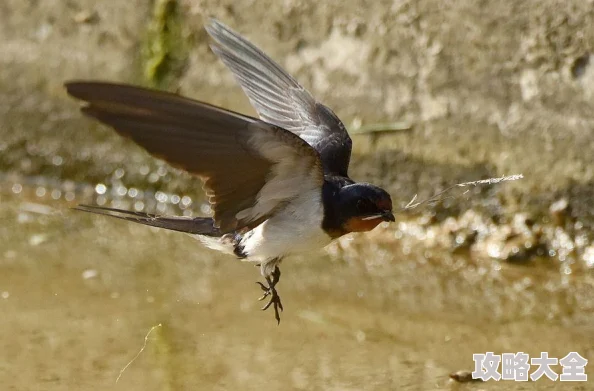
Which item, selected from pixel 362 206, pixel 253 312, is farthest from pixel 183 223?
pixel 253 312

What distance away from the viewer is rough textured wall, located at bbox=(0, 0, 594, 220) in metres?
4.02

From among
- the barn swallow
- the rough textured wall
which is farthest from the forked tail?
the rough textured wall

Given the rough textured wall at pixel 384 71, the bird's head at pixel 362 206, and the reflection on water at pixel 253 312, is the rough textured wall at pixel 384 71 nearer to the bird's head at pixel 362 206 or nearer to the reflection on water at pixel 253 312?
the reflection on water at pixel 253 312

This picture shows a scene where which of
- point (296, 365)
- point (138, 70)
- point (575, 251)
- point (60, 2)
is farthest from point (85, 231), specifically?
point (575, 251)

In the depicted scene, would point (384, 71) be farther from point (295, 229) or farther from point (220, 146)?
point (220, 146)

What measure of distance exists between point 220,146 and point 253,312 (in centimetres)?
122

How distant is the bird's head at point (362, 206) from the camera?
279 cm

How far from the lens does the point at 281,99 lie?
332 cm

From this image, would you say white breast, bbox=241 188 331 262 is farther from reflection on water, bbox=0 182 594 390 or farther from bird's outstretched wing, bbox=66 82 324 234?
reflection on water, bbox=0 182 594 390

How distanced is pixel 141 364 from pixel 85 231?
1.30 m

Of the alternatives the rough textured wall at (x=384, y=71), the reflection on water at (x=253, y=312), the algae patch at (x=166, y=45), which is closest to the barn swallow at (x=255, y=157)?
the reflection on water at (x=253, y=312)

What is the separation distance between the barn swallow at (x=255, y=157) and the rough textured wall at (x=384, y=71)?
101 centimetres

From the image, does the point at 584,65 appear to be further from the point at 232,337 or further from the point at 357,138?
the point at 232,337

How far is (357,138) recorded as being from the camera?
438cm
